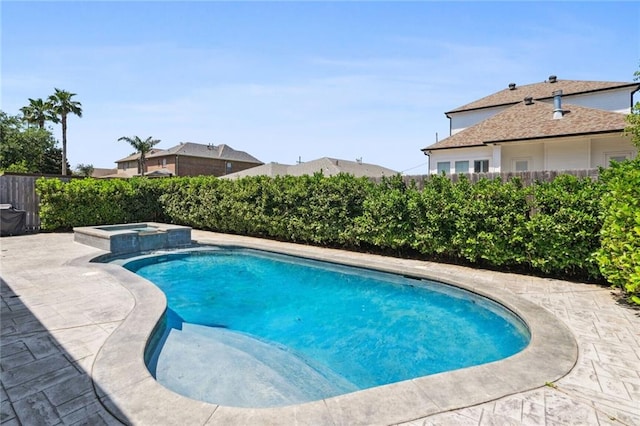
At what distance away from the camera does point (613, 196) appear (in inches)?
247

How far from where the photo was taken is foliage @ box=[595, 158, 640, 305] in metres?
5.40

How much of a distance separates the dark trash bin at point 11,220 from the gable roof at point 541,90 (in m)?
25.7

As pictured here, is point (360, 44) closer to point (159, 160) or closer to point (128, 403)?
point (128, 403)

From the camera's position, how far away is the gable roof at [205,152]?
149ft

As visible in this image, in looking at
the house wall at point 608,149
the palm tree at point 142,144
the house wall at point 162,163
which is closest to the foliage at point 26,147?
the palm tree at point 142,144

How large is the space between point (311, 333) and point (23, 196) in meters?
15.1

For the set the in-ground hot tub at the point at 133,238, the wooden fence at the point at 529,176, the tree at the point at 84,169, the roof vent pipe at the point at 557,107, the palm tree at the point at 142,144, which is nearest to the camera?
the wooden fence at the point at 529,176

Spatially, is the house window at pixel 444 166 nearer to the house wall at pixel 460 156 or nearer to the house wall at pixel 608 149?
the house wall at pixel 460 156

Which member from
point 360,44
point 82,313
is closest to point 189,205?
point 360,44

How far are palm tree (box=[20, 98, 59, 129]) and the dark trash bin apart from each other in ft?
113

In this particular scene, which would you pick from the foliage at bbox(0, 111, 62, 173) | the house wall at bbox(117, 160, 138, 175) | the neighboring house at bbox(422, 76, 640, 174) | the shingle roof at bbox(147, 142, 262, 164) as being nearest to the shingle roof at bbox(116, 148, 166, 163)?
the house wall at bbox(117, 160, 138, 175)

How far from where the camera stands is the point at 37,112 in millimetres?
42094

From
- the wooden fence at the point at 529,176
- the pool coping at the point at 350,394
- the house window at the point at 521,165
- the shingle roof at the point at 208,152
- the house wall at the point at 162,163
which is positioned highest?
the shingle roof at the point at 208,152

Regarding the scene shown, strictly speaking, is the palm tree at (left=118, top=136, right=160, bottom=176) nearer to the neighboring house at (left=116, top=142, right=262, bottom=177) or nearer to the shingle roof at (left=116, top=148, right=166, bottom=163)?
the neighboring house at (left=116, top=142, right=262, bottom=177)
